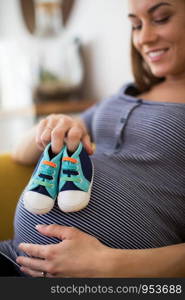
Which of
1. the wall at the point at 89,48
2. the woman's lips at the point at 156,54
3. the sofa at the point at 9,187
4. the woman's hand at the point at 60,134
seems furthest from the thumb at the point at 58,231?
the wall at the point at 89,48

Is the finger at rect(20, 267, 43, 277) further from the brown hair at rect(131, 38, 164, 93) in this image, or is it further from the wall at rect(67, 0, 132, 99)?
the wall at rect(67, 0, 132, 99)

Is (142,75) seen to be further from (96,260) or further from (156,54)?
(96,260)

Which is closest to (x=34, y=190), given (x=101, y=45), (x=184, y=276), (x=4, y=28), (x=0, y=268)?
(x=0, y=268)

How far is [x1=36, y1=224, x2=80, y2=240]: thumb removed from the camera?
2.54 feet

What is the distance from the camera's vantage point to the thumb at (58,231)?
2.54 ft

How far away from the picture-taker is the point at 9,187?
108 cm

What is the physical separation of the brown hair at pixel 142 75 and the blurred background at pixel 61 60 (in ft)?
2.09

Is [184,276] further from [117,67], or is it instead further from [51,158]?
[117,67]

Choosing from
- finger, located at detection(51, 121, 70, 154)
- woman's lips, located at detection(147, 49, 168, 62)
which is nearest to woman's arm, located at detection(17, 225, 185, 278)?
finger, located at detection(51, 121, 70, 154)

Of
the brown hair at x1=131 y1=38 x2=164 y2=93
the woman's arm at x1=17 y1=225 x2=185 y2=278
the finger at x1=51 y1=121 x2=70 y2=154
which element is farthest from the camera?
the brown hair at x1=131 y1=38 x2=164 y2=93

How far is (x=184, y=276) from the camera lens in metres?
0.77

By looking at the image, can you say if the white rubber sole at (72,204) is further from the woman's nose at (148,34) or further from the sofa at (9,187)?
the woman's nose at (148,34)

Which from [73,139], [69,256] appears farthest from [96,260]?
[73,139]

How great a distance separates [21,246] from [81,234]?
14 centimetres
